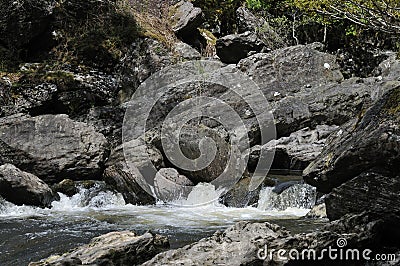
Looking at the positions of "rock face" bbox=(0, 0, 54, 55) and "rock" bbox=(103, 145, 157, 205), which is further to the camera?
"rock face" bbox=(0, 0, 54, 55)

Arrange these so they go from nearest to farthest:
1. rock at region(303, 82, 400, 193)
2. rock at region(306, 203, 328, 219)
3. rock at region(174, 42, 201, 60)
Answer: rock at region(303, 82, 400, 193) < rock at region(306, 203, 328, 219) < rock at region(174, 42, 201, 60)

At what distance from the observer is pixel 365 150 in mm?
4586

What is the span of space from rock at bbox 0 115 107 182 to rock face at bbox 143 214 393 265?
8.62 metres

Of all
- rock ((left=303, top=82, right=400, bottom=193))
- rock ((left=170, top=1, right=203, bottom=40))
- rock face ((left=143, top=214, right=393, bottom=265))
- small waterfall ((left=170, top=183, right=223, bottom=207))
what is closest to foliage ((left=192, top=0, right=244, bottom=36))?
rock ((left=170, top=1, right=203, bottom=40))

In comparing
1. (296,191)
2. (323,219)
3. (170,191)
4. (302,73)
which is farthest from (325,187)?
(302,73)

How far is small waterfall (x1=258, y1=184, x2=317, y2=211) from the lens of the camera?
10406 millimetres

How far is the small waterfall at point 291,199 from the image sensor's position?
10406 millimetres

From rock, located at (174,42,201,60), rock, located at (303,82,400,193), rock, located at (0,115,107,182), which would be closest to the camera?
rock, located at (303,82,400,193)

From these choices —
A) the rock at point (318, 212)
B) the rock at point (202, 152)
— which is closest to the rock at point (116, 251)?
the rock at point (318, 212)

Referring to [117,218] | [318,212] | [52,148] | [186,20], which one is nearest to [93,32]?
[186,20]

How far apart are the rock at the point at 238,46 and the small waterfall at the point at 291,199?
30.4 feet

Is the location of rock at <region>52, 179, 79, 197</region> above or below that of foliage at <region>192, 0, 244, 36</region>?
below

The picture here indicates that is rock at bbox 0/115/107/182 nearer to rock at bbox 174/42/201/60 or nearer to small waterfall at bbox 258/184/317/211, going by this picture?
small waterfall at bbox 258/184/317/211

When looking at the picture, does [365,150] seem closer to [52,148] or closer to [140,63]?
[52,148]
